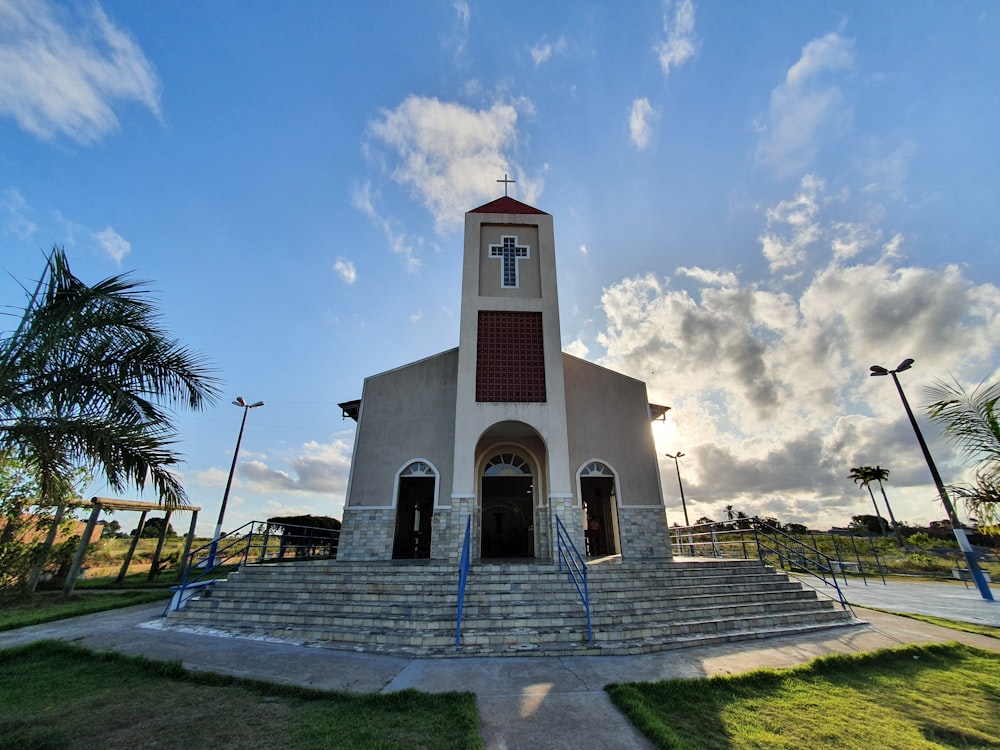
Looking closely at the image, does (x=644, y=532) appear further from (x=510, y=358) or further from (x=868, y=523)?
(x=868, y=523)

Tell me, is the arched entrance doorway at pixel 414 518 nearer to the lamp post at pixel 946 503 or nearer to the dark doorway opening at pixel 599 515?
the dark doorway opening at pixel 599 515

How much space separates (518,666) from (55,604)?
1247 cm

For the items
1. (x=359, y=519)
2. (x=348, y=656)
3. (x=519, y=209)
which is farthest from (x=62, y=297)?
(x=519, y=209)

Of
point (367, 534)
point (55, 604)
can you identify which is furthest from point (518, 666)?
point (55, 604)

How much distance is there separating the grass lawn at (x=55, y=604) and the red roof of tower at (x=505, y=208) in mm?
14426

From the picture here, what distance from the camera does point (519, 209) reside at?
49.5 feet

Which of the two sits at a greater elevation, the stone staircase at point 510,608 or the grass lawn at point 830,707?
the stone staircase at point 510,608

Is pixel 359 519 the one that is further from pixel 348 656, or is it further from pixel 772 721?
pixel 772 721

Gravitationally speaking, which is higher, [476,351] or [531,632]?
[476,351]

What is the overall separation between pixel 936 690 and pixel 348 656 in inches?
268

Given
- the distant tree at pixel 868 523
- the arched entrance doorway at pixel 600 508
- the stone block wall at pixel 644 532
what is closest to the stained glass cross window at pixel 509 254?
the arched entrance doorway at pixel 600 508

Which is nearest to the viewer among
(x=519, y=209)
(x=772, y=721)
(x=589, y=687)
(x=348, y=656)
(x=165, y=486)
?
(x=772, y=721)

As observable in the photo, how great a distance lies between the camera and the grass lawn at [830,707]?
131 inches

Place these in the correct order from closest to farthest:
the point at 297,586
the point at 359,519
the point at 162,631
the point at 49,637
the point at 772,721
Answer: the point at 772,721
the point at 49,637
the point at 162,631
the point at 297,586
the point at 359,519
